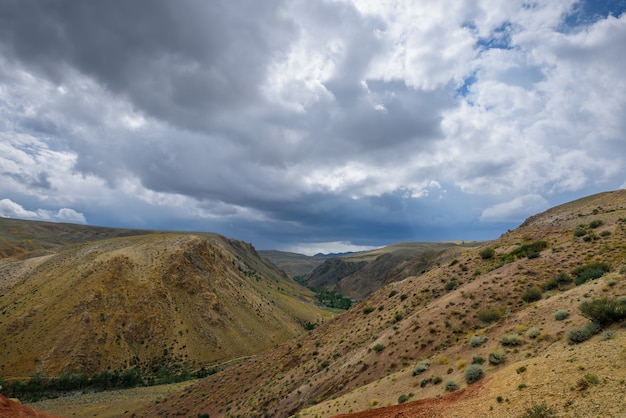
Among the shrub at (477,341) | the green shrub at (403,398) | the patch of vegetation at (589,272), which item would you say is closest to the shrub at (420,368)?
the green shrub at (403,398)

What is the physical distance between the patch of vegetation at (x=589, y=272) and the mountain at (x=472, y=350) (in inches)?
2.6

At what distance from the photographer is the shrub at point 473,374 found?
14570 mm

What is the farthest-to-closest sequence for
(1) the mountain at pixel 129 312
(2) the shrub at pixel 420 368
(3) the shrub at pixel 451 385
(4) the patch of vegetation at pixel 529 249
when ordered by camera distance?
(1) the mountain at pixel 129 312 < (4) the patch of vegetation at pixel 529 249 < (2) the shrub at pixel 420 368 < (3) the shrub at pixel 451 385

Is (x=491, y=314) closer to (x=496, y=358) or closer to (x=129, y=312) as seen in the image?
(x=496, y=358)

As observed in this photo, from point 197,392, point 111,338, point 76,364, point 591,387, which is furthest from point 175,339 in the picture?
point 591,387

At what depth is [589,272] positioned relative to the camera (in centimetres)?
2195

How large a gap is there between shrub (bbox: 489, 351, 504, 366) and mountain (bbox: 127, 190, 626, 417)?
0.15ft

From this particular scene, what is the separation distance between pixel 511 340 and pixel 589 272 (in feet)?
36.0

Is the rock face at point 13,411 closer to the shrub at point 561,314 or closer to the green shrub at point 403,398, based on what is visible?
the green shrub at point 403,398

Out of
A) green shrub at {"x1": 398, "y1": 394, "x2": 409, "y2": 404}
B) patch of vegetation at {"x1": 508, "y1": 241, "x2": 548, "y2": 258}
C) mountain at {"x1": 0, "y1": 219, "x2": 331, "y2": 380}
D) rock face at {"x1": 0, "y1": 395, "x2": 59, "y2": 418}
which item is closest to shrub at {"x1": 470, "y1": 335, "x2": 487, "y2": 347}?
green shrub at {"x1": 398, "y1": 394, "x2": 409, "y2": 404}

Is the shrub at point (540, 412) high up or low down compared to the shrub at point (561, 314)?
down

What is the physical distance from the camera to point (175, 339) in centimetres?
6931

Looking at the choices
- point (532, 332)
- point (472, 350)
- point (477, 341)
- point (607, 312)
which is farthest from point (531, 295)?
point (607, 312)

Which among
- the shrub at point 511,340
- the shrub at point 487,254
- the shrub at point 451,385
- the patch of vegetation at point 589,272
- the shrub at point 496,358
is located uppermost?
the shrub at point 487,254
